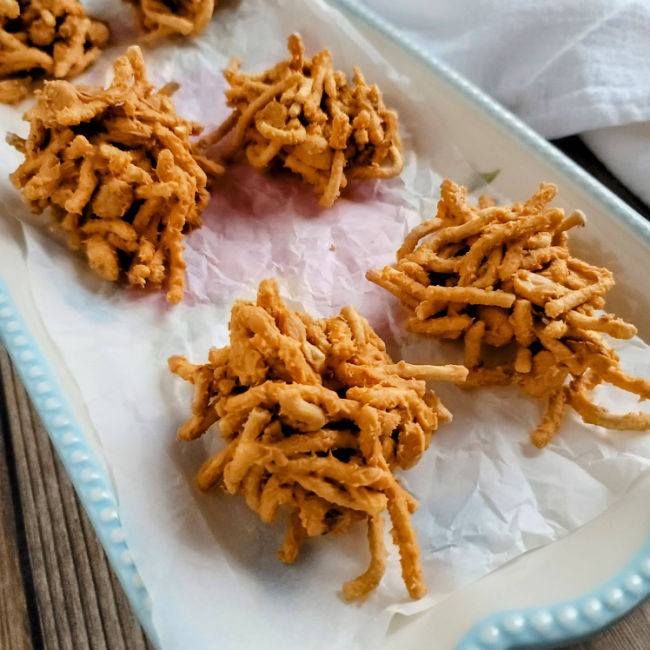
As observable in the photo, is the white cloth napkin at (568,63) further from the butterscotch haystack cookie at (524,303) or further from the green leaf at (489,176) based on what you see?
the butterscotch haystack cookie at (524,303)

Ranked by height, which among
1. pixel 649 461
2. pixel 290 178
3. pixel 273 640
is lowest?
pixel 273 640

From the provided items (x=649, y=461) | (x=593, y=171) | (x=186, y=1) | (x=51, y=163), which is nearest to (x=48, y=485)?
(x=51, y=163)

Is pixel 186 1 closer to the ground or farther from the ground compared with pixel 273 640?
farther from the ground

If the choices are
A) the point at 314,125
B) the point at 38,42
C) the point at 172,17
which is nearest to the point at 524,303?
the point at 314,125

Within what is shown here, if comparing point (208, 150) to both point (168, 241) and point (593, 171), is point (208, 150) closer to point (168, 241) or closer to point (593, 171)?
point (168, 241)

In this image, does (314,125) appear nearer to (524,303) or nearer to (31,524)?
(524,303)

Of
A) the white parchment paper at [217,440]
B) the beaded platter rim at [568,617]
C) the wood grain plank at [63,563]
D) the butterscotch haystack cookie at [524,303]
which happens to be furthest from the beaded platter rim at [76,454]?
the butterscotch haystack cookie at [524,303]

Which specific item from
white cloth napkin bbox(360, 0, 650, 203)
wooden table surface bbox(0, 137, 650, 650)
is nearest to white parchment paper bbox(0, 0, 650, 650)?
wooden table surface bbox(0, 137, 650, 650)
